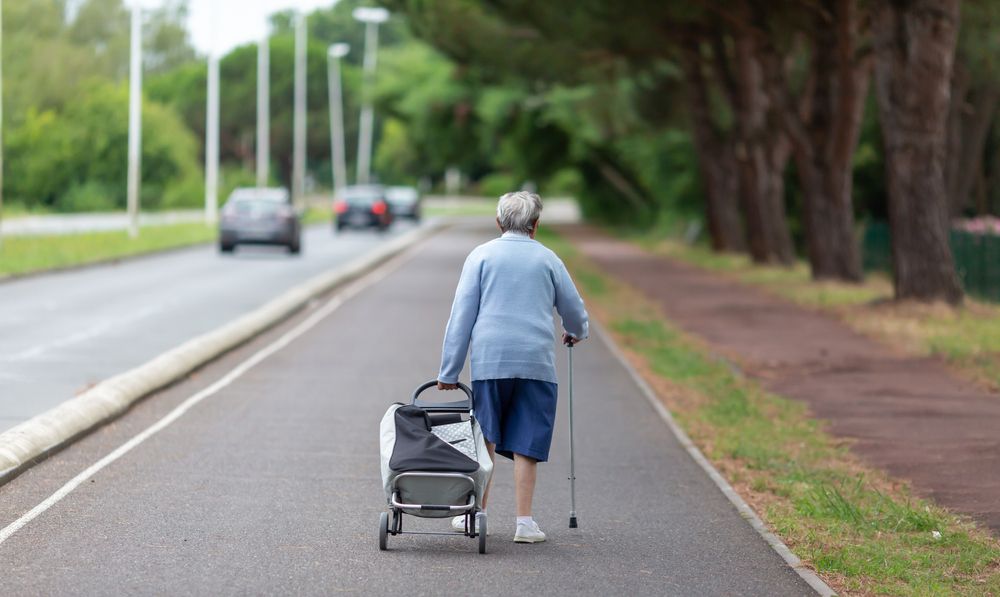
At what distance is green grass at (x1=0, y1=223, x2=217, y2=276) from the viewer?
1222 inches

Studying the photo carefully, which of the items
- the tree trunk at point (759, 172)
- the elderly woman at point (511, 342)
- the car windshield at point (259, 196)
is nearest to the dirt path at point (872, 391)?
the elderly woman at point (511, 342)

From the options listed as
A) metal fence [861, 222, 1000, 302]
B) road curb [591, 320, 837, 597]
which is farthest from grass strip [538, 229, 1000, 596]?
metal fence [861, 222, 1000, 302]

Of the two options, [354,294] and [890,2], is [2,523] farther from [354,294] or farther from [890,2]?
[354,294]

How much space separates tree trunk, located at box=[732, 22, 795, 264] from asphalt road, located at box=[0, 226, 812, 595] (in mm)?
21026

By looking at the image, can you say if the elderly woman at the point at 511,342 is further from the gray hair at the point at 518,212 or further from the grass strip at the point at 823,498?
the grass strip at the point at 823,498

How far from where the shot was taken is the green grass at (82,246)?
102ft

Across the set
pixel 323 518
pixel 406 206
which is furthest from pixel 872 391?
pixel 406 206

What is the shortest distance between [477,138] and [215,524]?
57510mm

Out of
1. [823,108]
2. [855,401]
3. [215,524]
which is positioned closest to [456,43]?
[823,108]

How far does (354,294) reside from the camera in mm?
27781

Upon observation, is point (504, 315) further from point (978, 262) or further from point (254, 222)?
point (254, 222)

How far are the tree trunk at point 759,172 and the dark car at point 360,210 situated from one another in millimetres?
21798

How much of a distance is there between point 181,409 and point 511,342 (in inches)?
228

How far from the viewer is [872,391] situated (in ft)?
49.5
